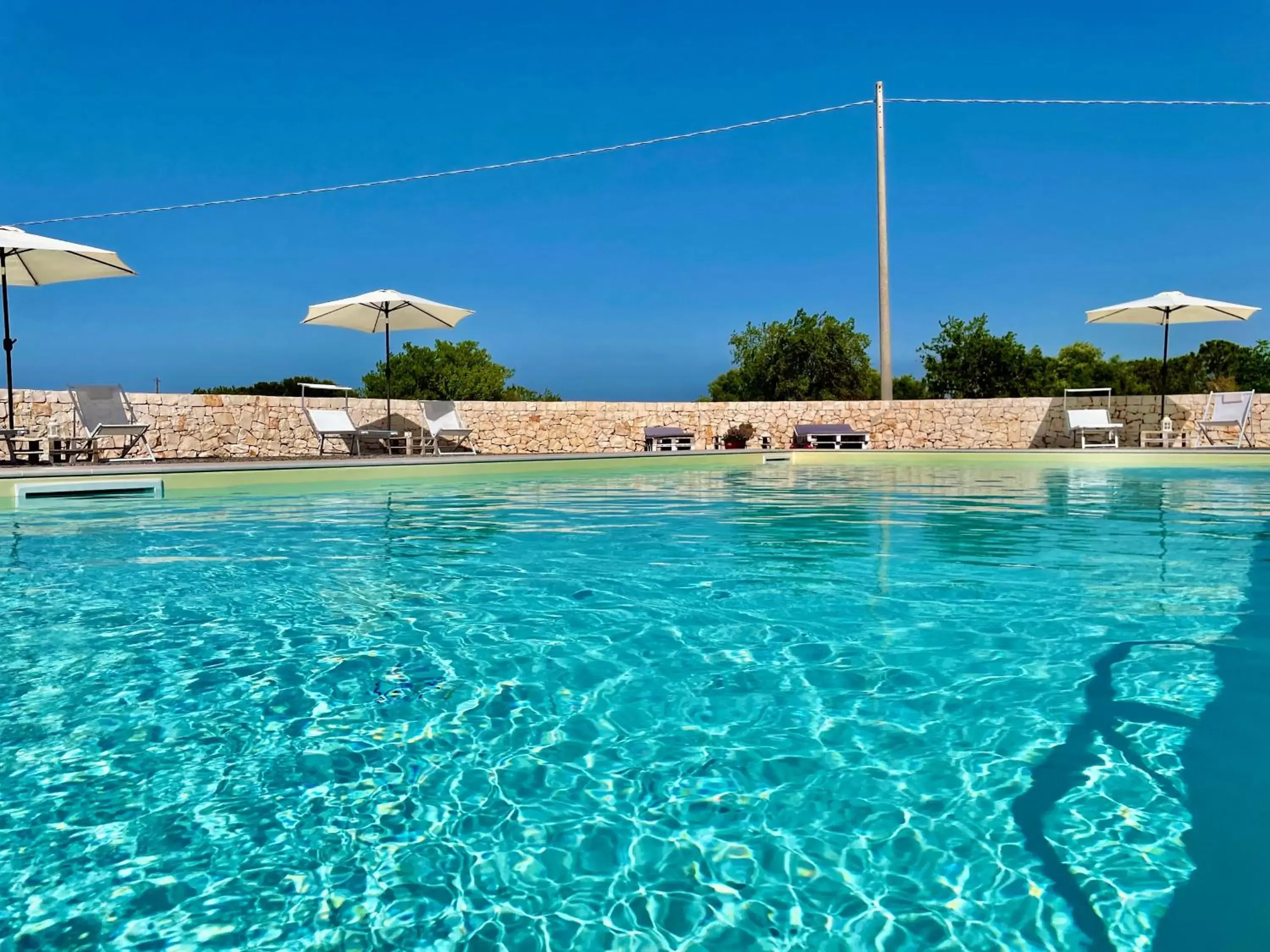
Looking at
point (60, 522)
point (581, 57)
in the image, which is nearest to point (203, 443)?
point (60, 522)

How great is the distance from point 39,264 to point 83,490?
15.4 feet

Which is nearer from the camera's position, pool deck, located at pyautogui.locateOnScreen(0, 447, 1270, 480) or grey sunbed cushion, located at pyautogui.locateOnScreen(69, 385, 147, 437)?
pool deck, located at pyautogui.locateOnScreen(0, 447, 1270, 480)

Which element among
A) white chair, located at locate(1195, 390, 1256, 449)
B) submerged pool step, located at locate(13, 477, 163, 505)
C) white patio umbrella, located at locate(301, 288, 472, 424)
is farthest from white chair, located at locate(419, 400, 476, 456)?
white chair, located at locate(1195, 390, 1256, 449)

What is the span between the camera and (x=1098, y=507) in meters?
7.07

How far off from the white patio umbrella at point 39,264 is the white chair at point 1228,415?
17539 mm

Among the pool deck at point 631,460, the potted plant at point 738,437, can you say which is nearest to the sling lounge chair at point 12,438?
the pool deck at point 631,460

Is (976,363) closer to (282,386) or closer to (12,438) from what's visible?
(12,438)

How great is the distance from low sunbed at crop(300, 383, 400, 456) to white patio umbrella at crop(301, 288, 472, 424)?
500 mm

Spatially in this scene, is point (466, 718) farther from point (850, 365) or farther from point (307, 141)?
point (307, 141)

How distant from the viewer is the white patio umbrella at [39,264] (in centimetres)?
971

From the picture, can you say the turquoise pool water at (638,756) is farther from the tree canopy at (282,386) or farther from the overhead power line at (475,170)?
the tree canopy at (282,386)

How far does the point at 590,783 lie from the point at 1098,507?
21.8 ft

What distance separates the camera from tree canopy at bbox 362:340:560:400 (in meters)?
48.3

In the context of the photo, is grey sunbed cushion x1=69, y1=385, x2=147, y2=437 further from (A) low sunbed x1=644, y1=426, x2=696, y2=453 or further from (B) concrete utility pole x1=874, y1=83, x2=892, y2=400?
(B) concrete utility pole x1=874, y1=83, x2=892, y2=400
